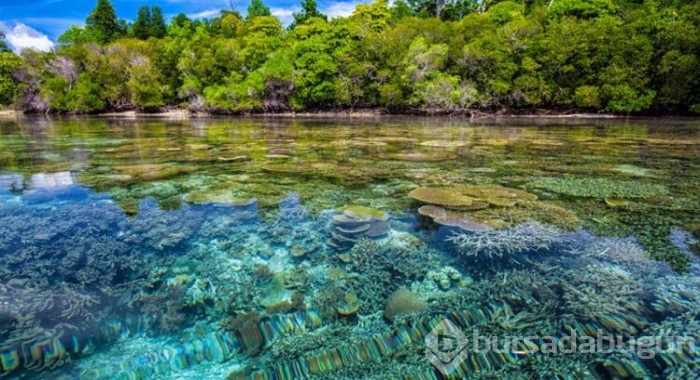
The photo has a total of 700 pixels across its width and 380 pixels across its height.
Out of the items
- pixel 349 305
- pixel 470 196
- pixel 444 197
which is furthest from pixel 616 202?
pixel 349 305

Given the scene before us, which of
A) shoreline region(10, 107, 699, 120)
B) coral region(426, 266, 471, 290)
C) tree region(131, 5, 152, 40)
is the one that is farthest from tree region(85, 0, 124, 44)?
coral region(426, 266, 471, 290)

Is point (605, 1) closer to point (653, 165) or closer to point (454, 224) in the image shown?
point (653, 165)

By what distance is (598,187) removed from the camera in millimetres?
6699

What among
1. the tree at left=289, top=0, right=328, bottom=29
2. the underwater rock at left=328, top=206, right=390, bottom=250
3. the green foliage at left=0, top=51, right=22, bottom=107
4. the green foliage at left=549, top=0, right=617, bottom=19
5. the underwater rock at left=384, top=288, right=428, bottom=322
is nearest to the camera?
the underwater rock at left=384, top=288, right=428, bottom=322

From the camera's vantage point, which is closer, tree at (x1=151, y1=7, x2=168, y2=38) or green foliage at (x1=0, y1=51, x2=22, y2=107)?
green foliage at (x1=0, y1=51, x2=22, y2=107)

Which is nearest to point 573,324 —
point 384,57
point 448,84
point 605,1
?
point 448,84

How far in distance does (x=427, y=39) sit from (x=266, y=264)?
40.1 meters

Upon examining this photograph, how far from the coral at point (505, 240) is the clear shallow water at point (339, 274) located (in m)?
0.03

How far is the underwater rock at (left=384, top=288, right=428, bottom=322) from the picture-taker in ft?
9.76

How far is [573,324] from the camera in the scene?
276 cm

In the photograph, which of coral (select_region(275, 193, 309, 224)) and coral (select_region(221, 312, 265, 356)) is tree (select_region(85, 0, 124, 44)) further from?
coral (select_region(221, 312, 265, 356))

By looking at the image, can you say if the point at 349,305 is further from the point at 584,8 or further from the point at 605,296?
the point at 584,8

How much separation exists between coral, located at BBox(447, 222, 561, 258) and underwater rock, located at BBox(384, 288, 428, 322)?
43.4 inches

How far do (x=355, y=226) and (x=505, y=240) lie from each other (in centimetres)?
182
